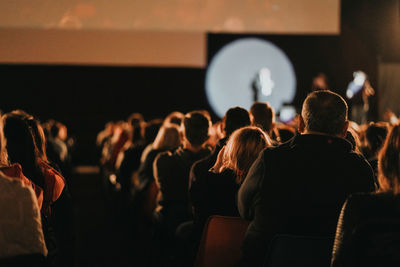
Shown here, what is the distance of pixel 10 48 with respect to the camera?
749cm

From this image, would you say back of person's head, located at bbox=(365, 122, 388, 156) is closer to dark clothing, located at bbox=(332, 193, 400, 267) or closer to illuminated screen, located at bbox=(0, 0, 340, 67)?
dark clothing, located at bbox=(332, 193, 400, 267)

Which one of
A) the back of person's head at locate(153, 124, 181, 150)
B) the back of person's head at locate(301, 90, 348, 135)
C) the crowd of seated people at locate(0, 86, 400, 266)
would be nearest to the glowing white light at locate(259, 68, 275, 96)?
the back of person's head at locate(153, 124, 181, 150)

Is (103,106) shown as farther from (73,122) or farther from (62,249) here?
(62,249)

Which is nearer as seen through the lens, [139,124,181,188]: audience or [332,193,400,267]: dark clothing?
[332,193,400,267]: dark clothing

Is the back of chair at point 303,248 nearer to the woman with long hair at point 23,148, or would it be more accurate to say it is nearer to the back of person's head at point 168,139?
the woman with long hair at point 23,148

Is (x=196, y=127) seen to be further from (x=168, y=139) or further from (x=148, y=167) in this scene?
(x=148, y=167)

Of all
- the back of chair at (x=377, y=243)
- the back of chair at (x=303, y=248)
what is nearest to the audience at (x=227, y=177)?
the back of chair at (x=303, y=248)

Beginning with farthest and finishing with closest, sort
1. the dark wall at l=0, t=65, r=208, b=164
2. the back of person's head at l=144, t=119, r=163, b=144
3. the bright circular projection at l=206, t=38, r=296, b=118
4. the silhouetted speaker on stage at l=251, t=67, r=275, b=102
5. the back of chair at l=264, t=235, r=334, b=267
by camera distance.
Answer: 1. the dark wall at l=0, t=65, r=208, b=164
2. the bright circular projection at l=206, t=38, r=296, b=118
3. the silhouetted speaker on stage at l=251, t=67, r=275, b=102
4. the back of person's head at l=144, t=119, r=163, b=144
5. the back of chair at l=264, t=235, r=334, b=267

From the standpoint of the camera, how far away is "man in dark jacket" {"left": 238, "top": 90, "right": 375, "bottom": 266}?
243 cm

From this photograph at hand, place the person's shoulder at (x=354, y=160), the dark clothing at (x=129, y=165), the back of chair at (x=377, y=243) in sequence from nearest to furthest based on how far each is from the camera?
the back of chair at (x=377, y=243), the person's shoulder at (x=354, y=160), the dark clothing at (x=129, y=165)

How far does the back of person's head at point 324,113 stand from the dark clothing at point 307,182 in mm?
100

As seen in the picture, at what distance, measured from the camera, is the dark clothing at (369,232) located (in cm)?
183

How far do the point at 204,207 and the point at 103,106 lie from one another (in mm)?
15537

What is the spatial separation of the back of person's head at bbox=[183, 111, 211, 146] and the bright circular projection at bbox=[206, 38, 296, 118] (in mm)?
7208
